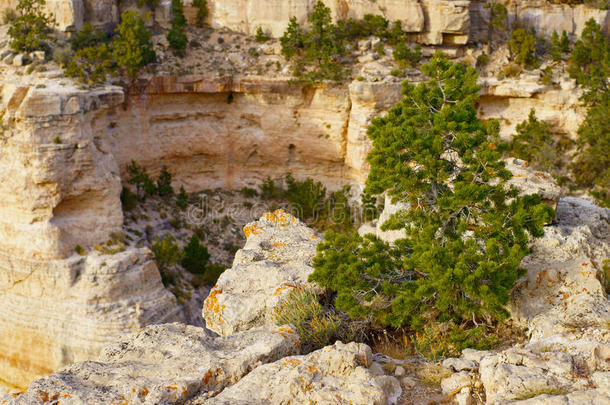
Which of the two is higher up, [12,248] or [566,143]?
[566,143]

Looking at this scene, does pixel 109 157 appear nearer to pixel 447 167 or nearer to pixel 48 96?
pixel 48 96

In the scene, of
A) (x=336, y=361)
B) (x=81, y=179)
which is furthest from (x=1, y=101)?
(x=336, y=361)

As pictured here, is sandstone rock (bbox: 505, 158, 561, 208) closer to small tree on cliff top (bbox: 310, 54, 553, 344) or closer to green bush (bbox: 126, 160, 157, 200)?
small tree on cliff top (bbox: 310, 54, 553, 344)

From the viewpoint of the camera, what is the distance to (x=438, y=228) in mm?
9352

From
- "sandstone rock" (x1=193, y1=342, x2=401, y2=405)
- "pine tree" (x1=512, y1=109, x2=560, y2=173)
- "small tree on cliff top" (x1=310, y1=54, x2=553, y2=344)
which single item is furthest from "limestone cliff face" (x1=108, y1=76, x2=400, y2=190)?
"sandstone rock" (x1=193, y1=342, x2=401, y2=405)

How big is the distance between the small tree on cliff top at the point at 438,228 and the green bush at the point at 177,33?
1538cm

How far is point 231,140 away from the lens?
25078mm

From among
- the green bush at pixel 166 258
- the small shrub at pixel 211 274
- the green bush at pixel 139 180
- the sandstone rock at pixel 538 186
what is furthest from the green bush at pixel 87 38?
the sandstone rock at pixel 538 186

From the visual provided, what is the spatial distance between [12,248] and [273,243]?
33.1 feet

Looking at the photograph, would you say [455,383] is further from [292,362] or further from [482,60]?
[482,60]

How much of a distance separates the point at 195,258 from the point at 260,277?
11.4m

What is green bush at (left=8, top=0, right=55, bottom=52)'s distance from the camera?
19484 mm

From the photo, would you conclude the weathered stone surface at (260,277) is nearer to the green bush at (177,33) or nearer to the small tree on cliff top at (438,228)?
the small tree on cliff top at (438,228)

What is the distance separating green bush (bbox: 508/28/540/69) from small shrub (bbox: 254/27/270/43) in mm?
8968
